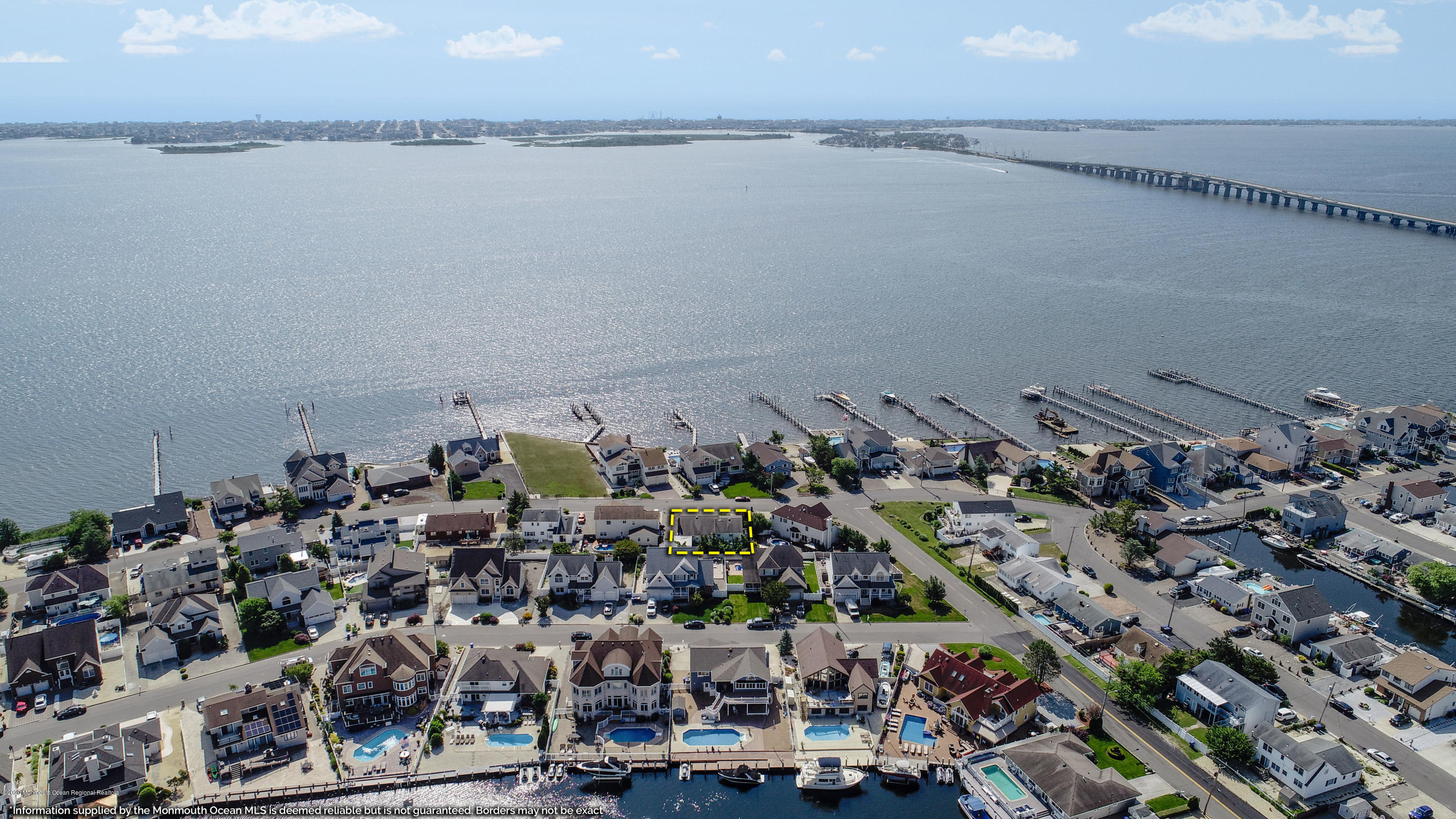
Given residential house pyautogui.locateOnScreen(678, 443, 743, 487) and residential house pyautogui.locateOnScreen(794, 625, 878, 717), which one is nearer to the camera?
residential house pyautogui.locateOnScreen(794, 625, 878, 717)

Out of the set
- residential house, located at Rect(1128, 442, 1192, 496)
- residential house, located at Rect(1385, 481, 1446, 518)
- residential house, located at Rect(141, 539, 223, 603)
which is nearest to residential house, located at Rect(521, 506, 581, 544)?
residential house, located at Rect(141, 539, 223, 603)

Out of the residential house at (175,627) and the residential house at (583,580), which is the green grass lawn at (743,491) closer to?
the residential house at (583,580)

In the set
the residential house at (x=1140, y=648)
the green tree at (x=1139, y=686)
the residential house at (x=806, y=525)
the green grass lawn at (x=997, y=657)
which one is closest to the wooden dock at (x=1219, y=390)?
the residential house at (x=1140, y=648)

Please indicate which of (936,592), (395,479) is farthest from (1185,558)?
(395,479)

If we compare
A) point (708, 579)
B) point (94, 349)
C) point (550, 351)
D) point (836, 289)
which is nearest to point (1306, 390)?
point (836, 289)

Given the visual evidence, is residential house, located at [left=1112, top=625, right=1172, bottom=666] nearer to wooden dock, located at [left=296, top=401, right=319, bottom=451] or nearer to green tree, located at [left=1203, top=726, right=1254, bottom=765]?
green tree, located at [left=1203, top=726, right=1254, bottom=765]

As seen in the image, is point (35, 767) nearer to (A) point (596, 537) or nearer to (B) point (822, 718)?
(A) point (596, 537)
